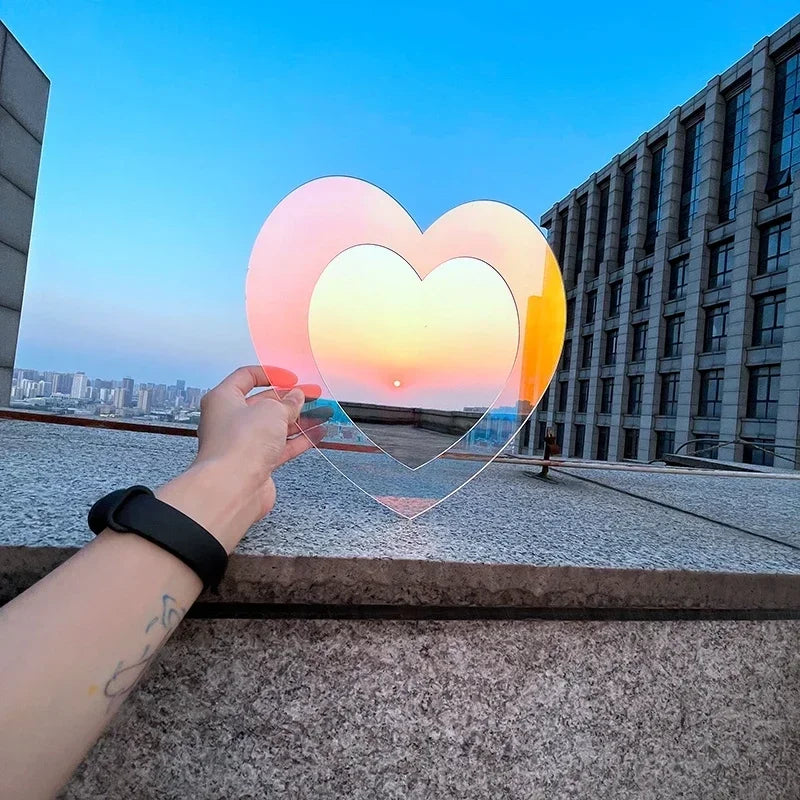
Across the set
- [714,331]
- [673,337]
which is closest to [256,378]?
[714,331]

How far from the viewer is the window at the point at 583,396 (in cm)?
2561

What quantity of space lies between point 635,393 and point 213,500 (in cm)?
2435

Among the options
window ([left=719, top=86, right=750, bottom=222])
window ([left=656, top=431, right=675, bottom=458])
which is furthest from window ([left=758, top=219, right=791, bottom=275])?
window ([left=656, top=431, right=675, bottom=458])

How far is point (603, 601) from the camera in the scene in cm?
95

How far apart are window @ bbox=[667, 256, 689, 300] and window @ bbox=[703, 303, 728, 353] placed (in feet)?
5.63

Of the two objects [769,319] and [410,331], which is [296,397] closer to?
[410,331]

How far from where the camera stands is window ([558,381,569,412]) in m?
27.2

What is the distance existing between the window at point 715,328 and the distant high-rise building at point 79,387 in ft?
65.5

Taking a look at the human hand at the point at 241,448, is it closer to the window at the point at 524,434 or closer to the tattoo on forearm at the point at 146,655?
the tattoo on forearm at the point at 146,655

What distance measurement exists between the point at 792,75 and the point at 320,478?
74.5ft

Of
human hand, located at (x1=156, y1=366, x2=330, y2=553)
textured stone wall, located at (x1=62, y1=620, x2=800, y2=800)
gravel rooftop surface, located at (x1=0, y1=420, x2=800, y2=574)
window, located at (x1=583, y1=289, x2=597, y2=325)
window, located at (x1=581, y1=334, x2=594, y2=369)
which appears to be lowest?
textured stone wall, located at (x1=62, y1=620, x2=800, y2=800)

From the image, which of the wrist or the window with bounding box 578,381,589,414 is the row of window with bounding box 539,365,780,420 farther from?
the wrist

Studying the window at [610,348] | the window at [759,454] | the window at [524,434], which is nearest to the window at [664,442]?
the window at [759,454]

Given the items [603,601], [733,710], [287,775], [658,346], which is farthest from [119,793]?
[658,346]
